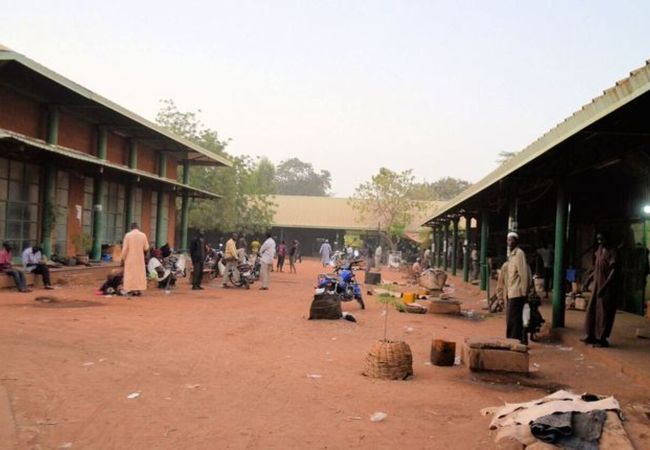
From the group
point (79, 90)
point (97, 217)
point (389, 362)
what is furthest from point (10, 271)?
point (389, 362)

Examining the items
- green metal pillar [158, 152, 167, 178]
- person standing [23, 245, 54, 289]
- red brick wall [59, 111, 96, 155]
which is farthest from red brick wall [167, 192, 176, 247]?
person standing [23, 245, 54, 289]

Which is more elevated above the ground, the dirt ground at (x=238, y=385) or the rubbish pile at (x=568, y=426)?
the rubbish pile at (x=568, y=426)

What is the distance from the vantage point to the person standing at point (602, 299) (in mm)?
8562

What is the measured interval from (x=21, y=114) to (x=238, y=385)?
12.7 metres

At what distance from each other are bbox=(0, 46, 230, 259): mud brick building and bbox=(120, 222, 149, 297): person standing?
2.55 m

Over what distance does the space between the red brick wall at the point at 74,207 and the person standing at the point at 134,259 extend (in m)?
5.83

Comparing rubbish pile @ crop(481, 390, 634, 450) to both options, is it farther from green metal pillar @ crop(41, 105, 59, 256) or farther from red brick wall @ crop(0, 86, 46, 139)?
green metal pillar @ crop(41, 105, 59, 256)

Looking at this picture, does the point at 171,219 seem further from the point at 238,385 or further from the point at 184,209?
the point at 238,385

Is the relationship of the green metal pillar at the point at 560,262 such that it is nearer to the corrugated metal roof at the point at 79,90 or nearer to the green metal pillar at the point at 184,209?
the corrugated metal roof at the point at 79,90

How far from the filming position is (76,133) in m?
19.0

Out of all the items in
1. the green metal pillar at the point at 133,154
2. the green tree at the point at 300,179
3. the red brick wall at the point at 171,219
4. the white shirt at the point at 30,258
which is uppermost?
the green tree at the point at 300,179

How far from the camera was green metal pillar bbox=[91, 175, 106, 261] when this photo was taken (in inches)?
763

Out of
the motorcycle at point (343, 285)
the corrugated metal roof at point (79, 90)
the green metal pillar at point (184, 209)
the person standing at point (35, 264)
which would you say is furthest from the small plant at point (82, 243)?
the motorcycle at point (343, 285)

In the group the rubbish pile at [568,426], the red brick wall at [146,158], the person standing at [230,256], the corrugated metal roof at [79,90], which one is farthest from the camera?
the red brick wall at [146,158]
